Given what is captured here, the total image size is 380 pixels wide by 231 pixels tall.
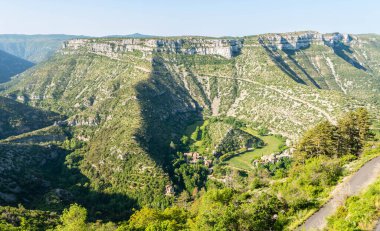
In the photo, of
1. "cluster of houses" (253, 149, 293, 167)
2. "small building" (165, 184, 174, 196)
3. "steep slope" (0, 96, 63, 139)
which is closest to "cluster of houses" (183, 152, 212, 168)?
"cluster of houses" (253, 149, 293, 167)

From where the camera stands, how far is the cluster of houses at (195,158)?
153 meters

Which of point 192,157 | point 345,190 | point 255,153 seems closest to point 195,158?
point 192,157

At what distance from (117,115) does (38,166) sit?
51.2 meters

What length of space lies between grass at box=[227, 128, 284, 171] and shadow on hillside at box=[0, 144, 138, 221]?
5782 centimetres

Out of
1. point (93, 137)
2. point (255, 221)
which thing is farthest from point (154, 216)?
point (93, 137)

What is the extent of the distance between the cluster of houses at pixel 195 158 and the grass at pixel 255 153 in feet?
36.3

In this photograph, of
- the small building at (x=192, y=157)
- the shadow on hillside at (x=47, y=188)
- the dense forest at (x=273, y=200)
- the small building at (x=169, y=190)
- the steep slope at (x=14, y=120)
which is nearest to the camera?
the dense forest at (x=273, y=200)

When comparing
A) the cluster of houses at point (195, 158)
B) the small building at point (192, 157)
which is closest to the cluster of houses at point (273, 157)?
the cluster of houses at point (195, 158)

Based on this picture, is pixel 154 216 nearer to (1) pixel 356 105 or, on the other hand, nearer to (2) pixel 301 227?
(2) pixel 301 227

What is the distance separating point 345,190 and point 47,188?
119 meters

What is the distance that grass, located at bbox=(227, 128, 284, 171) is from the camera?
151 meters

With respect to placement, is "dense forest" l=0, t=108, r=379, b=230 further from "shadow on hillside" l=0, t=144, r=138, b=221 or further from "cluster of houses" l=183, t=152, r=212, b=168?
"cluster of houses" l=183, t=152, r=212, b=168

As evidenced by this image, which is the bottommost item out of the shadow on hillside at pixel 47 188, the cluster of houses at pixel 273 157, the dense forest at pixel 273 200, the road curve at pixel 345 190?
the shadow on hillside at pixel 47 188

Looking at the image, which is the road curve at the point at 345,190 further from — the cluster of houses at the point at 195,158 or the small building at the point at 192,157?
the small building at the point at 192,157
